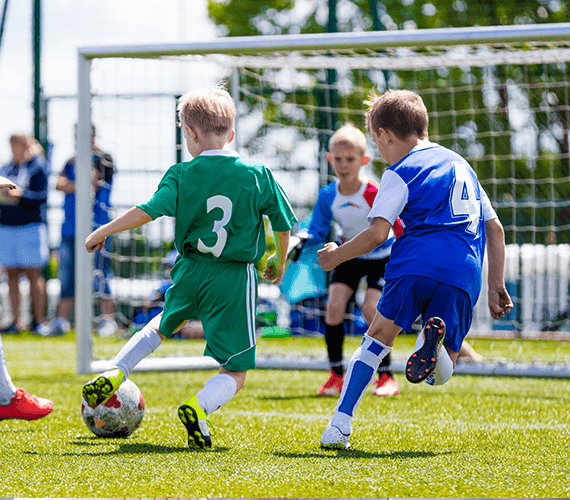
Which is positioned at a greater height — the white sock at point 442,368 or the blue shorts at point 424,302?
the blue shorts at point 424,302

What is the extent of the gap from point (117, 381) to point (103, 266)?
184 inches

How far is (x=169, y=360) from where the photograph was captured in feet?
19.7

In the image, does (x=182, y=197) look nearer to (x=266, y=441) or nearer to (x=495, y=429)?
(x=266, y=441)

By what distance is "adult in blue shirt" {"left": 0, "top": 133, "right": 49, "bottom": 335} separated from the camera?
8125 millimetres

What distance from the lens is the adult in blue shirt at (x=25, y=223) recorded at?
26.7ft

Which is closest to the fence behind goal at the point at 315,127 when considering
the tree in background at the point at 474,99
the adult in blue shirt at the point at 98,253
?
the tree in background at the point at 474,99

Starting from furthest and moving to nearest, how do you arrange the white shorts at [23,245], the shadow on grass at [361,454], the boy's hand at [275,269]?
the white shorts at [23,245], the boy's hand at [275,269], the shadow on grass at [361,454]

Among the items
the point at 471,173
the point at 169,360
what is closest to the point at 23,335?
the point at 169,360

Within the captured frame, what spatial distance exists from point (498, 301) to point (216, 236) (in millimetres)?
1154

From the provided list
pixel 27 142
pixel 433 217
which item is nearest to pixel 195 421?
pixel 433 217

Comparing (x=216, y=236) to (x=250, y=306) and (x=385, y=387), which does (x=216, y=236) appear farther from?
(x=385, y=387)

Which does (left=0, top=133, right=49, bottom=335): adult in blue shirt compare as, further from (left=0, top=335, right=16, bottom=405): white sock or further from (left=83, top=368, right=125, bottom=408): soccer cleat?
(left=83, top=368, right=125, bottom=408): soccer cleat

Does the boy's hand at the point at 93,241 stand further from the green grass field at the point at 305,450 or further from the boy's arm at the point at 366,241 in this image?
the boy's arm at the point at 366,241

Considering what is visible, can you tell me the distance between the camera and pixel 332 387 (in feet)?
15.4
